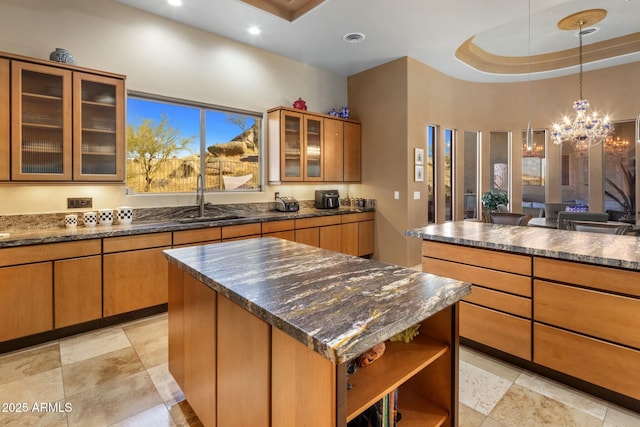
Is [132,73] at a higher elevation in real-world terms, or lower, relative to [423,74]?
lower

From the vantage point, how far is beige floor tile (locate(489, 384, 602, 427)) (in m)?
1.83

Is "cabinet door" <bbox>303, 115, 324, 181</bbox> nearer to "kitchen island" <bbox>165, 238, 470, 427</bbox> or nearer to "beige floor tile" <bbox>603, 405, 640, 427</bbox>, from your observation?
"kitchen island" <bbox>165, 238, 470, 427</bbox>

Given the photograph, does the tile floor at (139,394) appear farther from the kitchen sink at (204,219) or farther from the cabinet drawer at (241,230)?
the kitchen sink at (204,219)

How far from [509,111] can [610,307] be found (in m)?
5.72

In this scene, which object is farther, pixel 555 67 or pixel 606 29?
pixel 555 67

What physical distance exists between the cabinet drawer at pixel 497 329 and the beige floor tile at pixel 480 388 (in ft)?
0.79

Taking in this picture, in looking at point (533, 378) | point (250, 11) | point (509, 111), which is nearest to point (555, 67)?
point (509, 111)

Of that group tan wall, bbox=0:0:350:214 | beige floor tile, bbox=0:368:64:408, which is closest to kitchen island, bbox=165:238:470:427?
beige floor tile, bbox=0:368:64:408

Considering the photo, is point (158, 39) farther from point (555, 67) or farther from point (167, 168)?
point (555, 67)

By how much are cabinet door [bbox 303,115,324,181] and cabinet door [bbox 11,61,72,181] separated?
2.81m

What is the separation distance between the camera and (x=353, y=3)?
137 inches

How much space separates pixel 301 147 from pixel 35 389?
375 cm

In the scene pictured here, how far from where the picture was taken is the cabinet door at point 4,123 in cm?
262

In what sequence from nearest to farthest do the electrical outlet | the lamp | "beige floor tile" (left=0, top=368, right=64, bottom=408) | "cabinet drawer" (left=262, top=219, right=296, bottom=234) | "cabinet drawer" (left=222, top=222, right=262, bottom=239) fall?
"beige floor tile" (left=0, top=368, right=64, bottom=408) < the electrical outlet < "cabinet drawer" (left=222, top=222, right=262, bottom=239) < "cabinet drawer" (left=262, top=219, right=296, bottom=234) < the lamp
